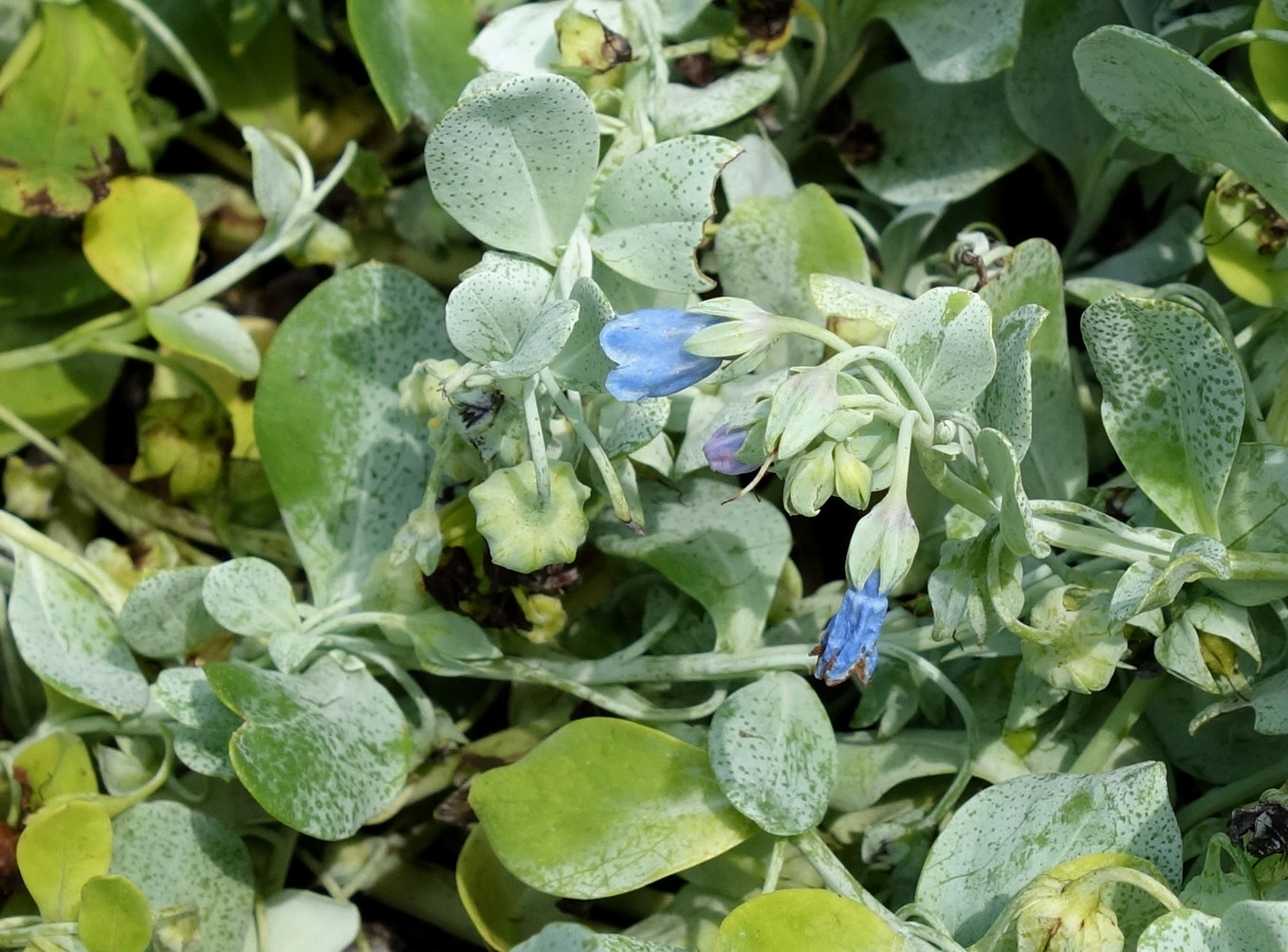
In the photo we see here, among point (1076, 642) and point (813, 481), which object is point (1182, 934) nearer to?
point (1076, 642)

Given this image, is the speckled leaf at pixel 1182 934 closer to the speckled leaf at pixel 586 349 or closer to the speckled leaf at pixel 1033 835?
the speckled leaf at pixel 1033 835

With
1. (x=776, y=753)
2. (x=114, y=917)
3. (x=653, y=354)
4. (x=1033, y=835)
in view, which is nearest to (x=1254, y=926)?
(x=1033, y=835)

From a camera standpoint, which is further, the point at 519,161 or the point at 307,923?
the point at 307,923

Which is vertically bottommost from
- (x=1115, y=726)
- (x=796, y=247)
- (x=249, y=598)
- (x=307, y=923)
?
(x=307, y=923)

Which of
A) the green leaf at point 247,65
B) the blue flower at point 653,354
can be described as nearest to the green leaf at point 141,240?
the green leaf at point 247,65

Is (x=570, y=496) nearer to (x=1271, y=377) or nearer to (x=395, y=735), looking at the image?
(x=395, y=735)

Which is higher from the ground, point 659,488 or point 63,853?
point 659,488

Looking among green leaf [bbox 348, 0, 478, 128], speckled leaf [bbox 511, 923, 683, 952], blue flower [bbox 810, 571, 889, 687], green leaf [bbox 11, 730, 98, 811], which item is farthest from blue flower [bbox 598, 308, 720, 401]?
green leaf [bbox 11, 730, 98, 811]
